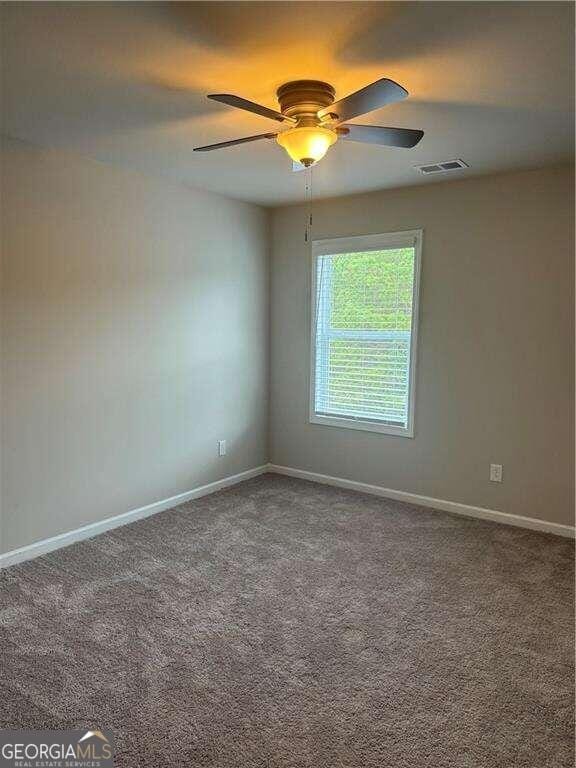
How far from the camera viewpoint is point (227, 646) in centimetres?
242

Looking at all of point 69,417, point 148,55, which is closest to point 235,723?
point 69,417

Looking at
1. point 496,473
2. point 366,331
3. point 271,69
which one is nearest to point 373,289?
point 366,331

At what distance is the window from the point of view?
4234 mm

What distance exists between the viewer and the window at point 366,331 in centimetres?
423

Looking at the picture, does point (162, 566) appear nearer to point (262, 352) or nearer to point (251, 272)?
point (262, 352)

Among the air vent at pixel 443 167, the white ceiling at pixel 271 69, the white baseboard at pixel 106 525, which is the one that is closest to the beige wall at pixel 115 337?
the white baseboard at pixel 106 525

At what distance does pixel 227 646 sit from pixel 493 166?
3.29m

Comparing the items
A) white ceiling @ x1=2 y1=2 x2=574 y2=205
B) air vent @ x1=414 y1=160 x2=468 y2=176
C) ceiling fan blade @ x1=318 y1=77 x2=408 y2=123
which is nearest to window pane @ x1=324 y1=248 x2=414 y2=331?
air vent @ x1=414 y1=160 x2=468 y2=176

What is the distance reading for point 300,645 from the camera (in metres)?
2.43

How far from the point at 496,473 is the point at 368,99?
2.89 metres

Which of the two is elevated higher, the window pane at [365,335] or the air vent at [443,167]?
the air vent at [443,167]

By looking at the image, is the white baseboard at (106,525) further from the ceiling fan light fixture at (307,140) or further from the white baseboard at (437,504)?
the ceiling fan light fixture at (307,140)

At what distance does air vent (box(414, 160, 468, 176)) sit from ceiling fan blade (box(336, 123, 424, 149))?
1.24 metres

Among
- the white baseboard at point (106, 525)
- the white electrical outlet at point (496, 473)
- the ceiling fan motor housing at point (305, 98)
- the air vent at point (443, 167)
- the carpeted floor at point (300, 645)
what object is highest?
the air vent at point (443, 167)
